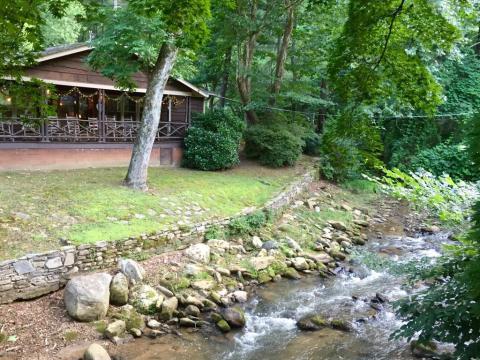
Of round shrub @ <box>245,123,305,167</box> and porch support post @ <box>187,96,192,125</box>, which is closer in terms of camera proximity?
round shrub @ <box>245,123,305,167</box>

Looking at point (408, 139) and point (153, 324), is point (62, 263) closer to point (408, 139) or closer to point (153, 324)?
point (153, 324)

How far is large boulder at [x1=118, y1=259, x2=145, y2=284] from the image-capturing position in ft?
24.7

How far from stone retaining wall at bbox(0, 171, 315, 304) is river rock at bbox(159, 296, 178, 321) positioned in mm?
1443

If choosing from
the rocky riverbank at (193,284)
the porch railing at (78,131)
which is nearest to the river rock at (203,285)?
the rocky riverbank at (193,284)

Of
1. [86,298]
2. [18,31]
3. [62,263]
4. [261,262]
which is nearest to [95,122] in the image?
[62,263]

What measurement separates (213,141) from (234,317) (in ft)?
31.1

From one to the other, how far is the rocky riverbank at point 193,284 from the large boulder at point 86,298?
0.02m

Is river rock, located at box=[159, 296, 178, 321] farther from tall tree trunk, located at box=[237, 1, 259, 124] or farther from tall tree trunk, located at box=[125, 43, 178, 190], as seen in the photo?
tall tree trunk, located at box=[237, 1, 259, 124]

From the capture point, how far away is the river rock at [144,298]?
22.9 ft

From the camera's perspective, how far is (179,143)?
53.6ft

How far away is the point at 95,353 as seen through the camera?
5574 mm

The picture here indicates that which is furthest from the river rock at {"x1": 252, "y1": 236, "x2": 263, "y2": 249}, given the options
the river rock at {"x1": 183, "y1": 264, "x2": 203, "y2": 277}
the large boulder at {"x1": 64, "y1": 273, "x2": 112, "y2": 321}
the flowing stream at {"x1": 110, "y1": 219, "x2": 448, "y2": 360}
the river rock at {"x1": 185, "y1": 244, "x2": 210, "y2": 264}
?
the large boulder at {"x1": 64, "y1": 273, "x2": 112, "y2": 321}

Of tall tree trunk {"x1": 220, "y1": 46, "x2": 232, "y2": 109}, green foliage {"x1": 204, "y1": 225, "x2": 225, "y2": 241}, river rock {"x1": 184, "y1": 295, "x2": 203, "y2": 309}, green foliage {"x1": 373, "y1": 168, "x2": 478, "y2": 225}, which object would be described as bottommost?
river rock {"x1": 184, "y1": 295, "x2": 203, "y2": 309}

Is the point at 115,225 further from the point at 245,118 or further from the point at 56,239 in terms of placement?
the point at 245,118
